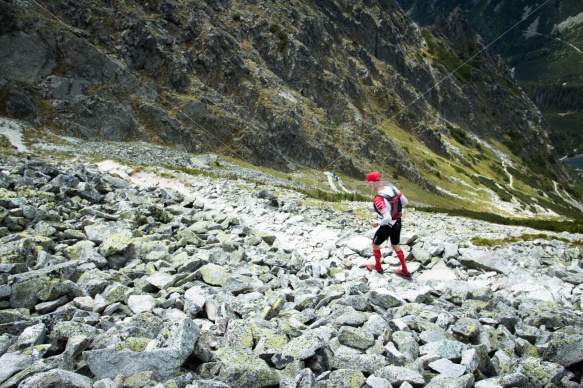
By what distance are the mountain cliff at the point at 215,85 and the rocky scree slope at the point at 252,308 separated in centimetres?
4057

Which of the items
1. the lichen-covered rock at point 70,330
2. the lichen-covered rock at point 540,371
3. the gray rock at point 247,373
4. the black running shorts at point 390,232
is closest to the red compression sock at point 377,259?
the black running shorts at point 390,232

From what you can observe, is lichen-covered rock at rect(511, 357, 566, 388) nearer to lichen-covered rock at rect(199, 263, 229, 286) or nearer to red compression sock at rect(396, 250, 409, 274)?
red compression sock at rect(396, 250, 409, 274)

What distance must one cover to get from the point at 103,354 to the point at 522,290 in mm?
10308

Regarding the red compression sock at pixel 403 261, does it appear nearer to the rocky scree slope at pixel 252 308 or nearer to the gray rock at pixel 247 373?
the rocky scree slope at pixel 252 308

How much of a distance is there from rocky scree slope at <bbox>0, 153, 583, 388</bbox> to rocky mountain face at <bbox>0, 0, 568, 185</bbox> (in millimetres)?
40502

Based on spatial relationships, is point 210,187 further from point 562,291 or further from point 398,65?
point 398,65

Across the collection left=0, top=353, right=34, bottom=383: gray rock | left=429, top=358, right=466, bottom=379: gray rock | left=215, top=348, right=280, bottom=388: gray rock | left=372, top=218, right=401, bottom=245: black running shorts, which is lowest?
left=0, top=353, right=34, bottom=383: gray rock

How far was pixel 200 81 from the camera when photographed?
198 ft

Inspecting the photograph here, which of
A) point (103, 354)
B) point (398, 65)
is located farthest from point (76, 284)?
point (398, 65)

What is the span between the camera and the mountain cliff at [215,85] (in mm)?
49438

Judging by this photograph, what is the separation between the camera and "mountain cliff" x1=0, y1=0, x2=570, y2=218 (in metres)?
49.4

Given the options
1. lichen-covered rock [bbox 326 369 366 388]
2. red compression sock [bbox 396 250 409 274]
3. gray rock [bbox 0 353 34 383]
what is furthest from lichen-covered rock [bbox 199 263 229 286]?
red compression sock [bbox 396 250 409 274]

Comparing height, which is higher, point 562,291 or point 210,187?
point 562,291

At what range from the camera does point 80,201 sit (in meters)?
14.7
